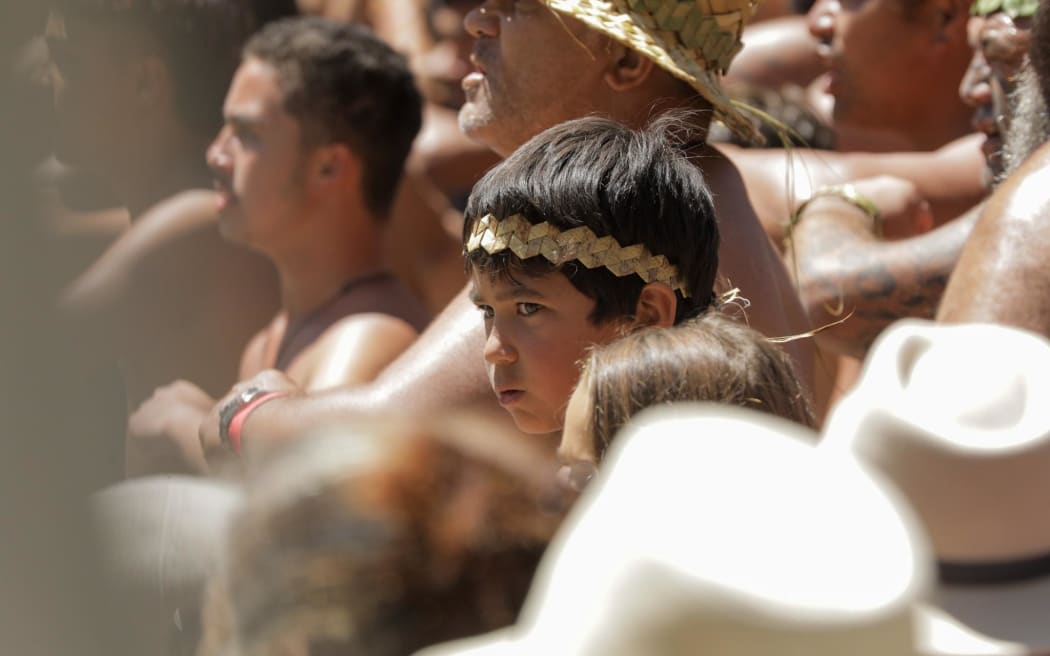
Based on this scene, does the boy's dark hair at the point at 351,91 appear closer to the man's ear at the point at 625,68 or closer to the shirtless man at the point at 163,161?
the shirtless man at the point at 163,161

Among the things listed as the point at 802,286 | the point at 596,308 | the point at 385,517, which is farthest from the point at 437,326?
the point at 385,517

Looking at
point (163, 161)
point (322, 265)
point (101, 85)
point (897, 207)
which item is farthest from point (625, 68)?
point (101, 85)

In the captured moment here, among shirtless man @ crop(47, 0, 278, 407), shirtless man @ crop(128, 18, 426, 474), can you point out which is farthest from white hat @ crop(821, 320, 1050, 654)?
shirtless man @ crop(47, 0, 278, 407)

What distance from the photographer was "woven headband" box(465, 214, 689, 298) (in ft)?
7.36

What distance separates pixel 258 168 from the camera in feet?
12.9

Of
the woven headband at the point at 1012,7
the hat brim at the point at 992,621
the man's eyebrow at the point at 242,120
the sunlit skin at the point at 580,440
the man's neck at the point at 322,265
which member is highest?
the hat brim at the point at 992,621

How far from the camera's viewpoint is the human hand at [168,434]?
3195 millimetres

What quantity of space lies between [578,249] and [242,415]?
1030 millimetres

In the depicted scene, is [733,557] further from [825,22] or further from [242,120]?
[825,22]

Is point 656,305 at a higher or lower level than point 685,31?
lower

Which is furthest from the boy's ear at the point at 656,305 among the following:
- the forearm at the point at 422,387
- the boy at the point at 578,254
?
the forearm at the point at 422,387

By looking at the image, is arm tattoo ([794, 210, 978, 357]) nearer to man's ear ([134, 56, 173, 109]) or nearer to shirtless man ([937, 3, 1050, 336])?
shirtless man ([937, 3, 1050, 336])

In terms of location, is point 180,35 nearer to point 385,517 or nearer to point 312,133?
point 312,133

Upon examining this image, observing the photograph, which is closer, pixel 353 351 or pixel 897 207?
pixel 897 207
